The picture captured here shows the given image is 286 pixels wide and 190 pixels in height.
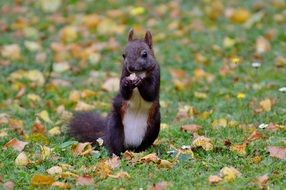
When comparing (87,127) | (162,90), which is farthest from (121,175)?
(162,90)

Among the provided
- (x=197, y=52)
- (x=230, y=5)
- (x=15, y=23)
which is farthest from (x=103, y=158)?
(x=230, y=5)

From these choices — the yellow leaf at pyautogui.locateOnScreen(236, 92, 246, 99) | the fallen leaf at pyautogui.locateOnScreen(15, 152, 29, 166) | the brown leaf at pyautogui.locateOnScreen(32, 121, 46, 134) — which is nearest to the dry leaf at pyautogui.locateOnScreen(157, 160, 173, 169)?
the fallen leaf at pyautogui.locateOnScreen(15, 152, 29, 166)

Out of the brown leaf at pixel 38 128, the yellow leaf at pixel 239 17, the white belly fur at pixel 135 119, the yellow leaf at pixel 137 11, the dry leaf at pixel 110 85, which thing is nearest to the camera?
the white belly fur at pixel 135 119

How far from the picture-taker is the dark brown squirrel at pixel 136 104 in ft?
17.3

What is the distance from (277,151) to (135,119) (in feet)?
3.54

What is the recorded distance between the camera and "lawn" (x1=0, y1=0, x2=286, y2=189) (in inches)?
194

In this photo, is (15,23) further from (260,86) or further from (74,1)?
(260,86)

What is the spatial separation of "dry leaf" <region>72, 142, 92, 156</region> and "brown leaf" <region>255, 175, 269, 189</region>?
4.79ft

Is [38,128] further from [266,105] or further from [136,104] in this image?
[266,105]

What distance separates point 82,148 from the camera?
553 cm

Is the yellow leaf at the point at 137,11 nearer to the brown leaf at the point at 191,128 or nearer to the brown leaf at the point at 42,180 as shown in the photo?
the brown leaf at the point at 191,128

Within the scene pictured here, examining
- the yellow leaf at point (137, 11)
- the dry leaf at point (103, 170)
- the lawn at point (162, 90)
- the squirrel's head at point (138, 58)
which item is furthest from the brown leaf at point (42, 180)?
the yellow leaf at point (137, 11)

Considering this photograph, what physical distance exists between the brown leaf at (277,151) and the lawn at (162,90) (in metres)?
0.01

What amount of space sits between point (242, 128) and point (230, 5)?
5.11 metres
